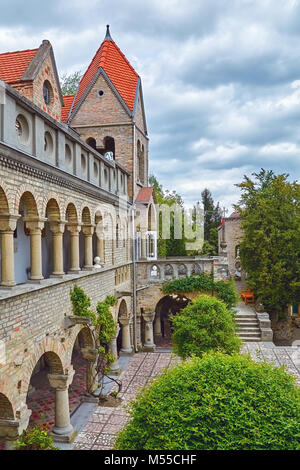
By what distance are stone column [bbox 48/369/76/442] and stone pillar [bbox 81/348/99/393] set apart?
2495 mm

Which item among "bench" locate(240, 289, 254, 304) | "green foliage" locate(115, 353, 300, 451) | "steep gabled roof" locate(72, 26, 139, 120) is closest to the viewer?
"green foliage" locate(115, 353, 300, 451)

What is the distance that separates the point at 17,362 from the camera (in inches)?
326

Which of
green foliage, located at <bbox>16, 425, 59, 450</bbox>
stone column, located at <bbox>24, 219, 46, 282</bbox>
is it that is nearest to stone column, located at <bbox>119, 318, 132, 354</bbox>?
stone column, located at <bbox>24, 219, 46, 282</bbox>

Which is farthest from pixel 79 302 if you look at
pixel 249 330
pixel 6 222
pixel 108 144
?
pixel 108 144

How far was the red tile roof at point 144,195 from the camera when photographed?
20.2 meters

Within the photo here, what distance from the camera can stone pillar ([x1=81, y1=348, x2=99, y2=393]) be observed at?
44.3 feet

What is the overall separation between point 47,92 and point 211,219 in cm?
4544

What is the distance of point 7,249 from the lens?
8.34m

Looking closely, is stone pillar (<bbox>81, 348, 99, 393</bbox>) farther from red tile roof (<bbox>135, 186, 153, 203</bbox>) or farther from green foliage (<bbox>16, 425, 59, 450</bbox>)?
red tile roof (<bbox>135, 186, 153, 203</bbox>)

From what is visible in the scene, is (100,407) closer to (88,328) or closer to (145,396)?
(88,328)

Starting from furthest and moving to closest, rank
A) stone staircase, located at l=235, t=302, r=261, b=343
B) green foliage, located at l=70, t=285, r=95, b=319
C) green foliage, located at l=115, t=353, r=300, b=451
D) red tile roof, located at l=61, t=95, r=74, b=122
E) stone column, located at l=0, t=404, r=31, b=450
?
red tile roof, located at l=61, t=95, r=74, b=122, stone staircase, located at l=235, t=302, r=261, b=343, green foliage, located at l=70, t=285, r=95, b=319, stone column, located at l=0, t=404, r=31, b=450, green foliage, located at l=115, t=353, r=300, b=451

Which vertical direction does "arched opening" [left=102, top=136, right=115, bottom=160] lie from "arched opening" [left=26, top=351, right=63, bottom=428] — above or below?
above
